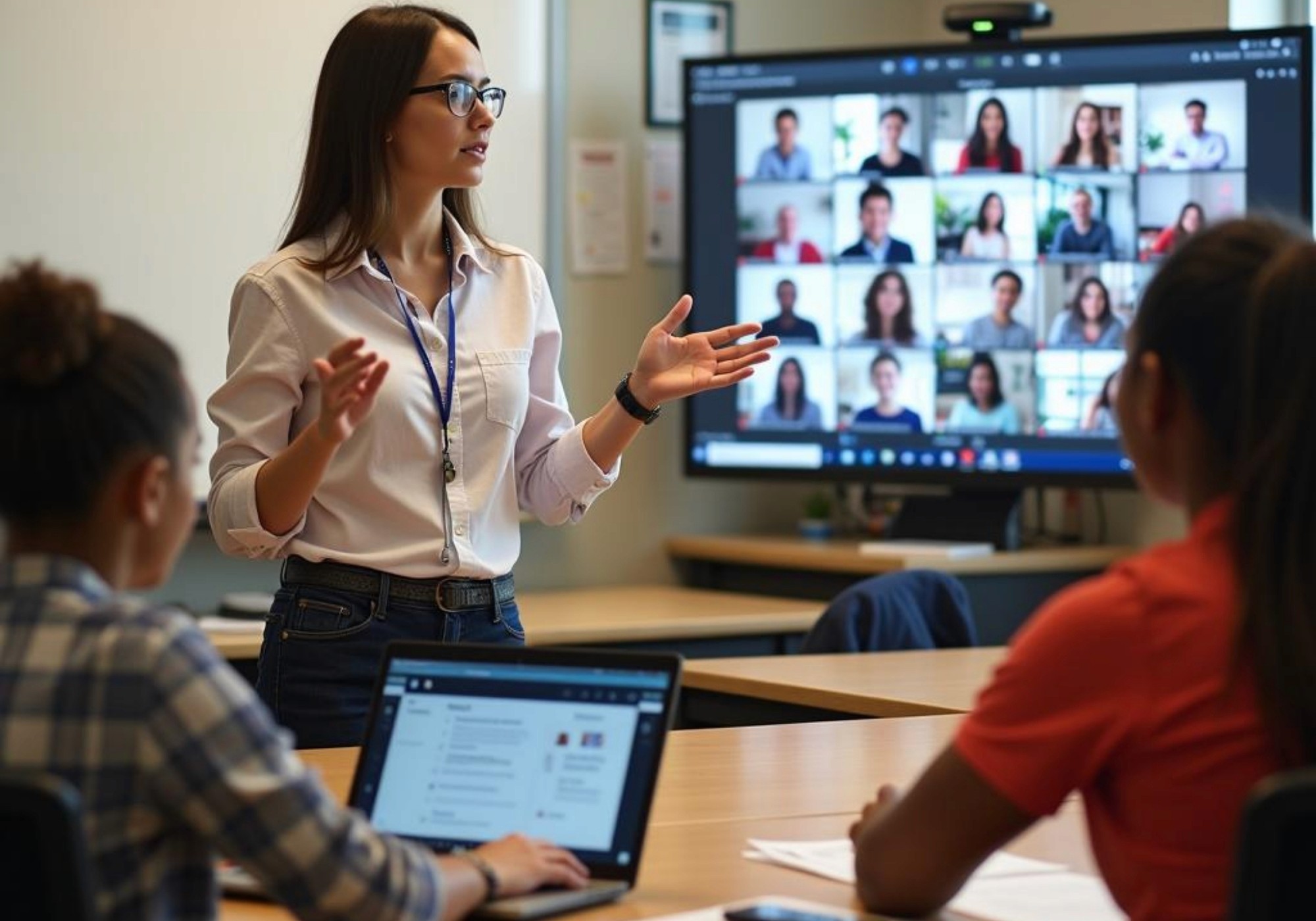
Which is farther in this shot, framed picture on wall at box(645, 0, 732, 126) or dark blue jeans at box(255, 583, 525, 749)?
framed picture on wall at box(645, 0, 732, 126)

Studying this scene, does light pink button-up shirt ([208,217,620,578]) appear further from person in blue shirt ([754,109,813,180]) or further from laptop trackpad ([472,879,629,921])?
person in blue shirt ([754,109,813,180])

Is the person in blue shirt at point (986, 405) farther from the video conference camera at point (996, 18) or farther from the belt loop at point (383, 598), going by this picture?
the belt loop at point (383, 598)

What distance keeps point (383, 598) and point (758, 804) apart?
0.58 m

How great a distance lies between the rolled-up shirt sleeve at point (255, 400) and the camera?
236 centimetres

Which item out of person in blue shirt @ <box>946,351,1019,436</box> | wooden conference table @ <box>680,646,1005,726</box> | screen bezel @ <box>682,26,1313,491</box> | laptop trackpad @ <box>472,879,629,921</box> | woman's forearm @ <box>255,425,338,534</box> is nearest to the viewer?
laptop trackpad @ <box>472,879,629,921</box>

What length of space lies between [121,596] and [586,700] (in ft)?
1.59

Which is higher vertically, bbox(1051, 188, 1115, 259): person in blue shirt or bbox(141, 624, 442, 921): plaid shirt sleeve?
bbox(1051, 188, 1115, 259): person in blue shirt

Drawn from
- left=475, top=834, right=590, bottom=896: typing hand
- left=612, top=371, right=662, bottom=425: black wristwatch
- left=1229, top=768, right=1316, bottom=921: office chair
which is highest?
left=612, top=371, right=662, bottom=425: black wristwatch

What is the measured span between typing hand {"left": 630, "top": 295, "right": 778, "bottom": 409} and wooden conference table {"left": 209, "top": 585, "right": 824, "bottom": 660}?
133cm

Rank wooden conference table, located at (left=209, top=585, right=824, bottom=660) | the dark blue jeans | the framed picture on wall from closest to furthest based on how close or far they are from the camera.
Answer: the dark blue jeans → wooden conference table, located at (left=209, top=585, right=824, bottom=660) → the framed picture on wall

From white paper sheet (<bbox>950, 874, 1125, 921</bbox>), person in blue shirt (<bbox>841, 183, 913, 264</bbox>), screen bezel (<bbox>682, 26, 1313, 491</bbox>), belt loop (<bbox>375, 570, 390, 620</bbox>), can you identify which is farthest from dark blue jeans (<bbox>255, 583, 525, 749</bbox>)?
person in blue shirt (<bbox>841, 183, 913, 264</bbox>)

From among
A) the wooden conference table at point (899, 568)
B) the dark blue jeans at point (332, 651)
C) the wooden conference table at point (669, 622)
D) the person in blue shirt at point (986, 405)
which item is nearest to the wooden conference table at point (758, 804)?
the dark blue jeans at point (332, 651)

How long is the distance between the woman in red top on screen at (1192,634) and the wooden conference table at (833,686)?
129 cm

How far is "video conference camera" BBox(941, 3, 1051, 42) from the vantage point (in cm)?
439
